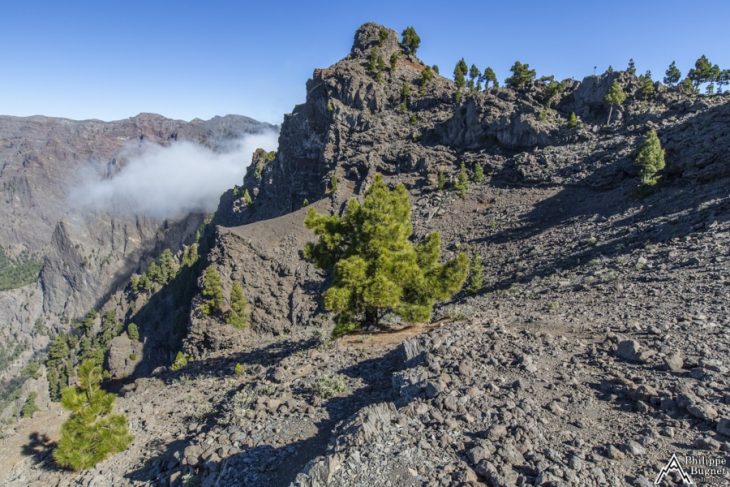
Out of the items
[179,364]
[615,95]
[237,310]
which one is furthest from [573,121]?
[179,364]

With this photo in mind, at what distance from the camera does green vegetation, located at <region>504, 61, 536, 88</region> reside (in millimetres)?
66000

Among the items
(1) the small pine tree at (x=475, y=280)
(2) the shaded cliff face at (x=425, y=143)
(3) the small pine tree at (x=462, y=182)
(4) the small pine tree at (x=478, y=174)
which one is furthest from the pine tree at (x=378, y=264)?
(4) the small pine tree at (x=478, y=174)

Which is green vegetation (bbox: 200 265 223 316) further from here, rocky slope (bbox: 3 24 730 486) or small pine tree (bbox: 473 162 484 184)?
small pine tree (bbox: 473 162 484 184)

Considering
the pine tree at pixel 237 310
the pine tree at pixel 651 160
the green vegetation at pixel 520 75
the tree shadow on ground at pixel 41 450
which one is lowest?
the pine tree at pixel 237 310

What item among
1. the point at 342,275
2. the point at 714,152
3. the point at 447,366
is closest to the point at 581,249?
the point at 714,152

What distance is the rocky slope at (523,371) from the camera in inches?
260

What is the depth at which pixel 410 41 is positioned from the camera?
310 feet

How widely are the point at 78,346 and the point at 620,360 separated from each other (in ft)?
439

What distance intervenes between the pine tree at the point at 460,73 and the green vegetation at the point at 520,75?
13.8 m

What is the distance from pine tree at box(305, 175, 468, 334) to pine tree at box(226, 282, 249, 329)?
30.9m

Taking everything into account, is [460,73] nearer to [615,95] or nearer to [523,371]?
[615,95]

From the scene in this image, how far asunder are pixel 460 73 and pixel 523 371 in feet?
265

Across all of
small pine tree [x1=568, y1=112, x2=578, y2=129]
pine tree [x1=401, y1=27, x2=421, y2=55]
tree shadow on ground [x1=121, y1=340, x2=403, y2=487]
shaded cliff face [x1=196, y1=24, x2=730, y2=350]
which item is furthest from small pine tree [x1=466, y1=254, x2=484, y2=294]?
pine tree [x1=401, y1=27, x2=421, y2=55]

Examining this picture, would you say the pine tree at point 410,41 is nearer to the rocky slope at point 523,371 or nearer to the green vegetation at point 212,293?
the rocky slope at point 523,371
